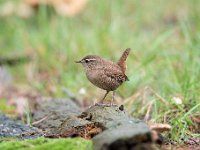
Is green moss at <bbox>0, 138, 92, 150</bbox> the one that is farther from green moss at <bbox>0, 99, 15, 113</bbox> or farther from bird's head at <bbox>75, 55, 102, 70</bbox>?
green moss at <bbox>0, 99, 15, 113</bbox>

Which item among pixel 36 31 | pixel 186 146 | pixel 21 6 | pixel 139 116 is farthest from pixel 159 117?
pixel 21 6

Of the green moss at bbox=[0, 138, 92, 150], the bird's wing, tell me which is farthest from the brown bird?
the green moss at bbox=[0, 138, 92, 150]

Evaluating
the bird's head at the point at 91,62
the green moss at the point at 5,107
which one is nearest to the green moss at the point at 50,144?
the bird's head at the point at 91,62

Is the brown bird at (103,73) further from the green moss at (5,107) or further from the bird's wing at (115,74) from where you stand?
the green moss at (5,107)

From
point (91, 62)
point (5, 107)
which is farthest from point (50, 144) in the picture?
point (5, 107)

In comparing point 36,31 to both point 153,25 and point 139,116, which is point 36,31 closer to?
point 153,25
